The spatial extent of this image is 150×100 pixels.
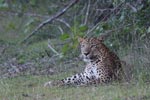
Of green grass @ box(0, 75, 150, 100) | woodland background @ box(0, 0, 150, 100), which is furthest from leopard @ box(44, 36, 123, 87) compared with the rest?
green grass @ box(0, 75, 150, 100)

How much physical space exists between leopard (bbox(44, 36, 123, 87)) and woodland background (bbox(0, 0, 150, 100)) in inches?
6.9

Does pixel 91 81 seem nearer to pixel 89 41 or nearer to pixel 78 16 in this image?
pixel 89 41

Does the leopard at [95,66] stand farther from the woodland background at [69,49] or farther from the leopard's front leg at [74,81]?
the woodland background at [69,49]

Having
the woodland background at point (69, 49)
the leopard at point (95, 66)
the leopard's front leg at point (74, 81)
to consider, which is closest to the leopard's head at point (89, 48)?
the leopard at point (95, 66)

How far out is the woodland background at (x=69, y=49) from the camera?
326 inches

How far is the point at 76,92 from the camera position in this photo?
8.33 metres

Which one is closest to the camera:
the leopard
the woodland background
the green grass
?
the green grass

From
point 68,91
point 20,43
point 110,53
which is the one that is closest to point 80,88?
point 68,91

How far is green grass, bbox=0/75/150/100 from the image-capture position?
7714 mm

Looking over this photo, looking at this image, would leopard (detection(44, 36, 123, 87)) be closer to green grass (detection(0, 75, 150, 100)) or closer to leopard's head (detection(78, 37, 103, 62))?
leopard's head (detection(78, 37, 103, 62))

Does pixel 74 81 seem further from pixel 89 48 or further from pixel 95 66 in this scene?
pixel 89 48

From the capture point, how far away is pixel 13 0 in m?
13.7

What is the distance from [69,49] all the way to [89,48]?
0.64 meters

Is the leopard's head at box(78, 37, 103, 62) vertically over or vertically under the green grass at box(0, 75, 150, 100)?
over
